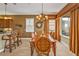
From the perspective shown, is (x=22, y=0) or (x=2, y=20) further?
(x=2, y=20)

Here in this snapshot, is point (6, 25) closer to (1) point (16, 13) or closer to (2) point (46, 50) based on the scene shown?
(1) point (16, 13)

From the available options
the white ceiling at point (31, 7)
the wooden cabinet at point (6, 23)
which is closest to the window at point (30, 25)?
the white ceiling at point (31, 7)

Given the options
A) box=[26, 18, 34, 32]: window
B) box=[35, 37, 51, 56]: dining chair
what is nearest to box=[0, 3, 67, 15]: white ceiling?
box=[26, 18, 34, 32]: window

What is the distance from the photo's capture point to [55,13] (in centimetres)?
1049

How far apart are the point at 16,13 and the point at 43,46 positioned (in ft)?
23.1

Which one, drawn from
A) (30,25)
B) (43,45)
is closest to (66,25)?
Answer: (43,45)

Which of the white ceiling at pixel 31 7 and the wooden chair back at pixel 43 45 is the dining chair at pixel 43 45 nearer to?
the wooden chair back at pixel 43 45

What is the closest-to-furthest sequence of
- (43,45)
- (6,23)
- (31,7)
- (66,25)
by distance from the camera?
(43,45) → (66,25) → (31,7) → (6,23)

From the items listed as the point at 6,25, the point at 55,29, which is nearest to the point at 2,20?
the point at 6,25

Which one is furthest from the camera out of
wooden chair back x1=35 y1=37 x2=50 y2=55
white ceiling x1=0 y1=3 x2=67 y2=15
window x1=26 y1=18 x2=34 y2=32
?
window x1=26 y1=18 x2=34 y2=32

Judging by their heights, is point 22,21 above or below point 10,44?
above

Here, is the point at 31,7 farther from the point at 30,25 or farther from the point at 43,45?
the point at 43,45

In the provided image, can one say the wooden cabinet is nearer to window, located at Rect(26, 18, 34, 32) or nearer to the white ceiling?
the white ceiling

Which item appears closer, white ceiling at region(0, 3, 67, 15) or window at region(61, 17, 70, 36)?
white ceiling at region(0, 3, 67, 15)
